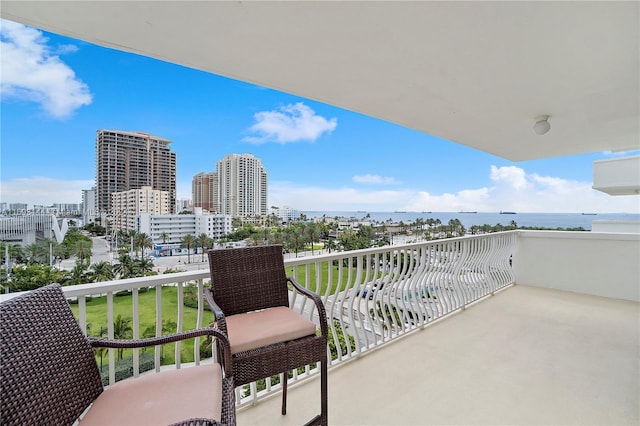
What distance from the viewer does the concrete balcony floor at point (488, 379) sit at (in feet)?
6.22

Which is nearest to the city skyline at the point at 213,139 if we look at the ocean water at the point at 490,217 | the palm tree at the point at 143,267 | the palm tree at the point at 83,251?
the ocean water at the point at 490,217

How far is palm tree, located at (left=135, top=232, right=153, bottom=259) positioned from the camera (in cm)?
219

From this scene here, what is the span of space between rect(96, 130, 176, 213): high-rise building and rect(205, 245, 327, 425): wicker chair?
1373 millimetres

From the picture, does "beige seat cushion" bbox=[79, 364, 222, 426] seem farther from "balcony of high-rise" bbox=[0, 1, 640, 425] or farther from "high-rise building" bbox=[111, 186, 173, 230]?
"high-rise building" bbox=[111, 186, 173, 230]

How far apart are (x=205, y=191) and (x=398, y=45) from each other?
2.46 m

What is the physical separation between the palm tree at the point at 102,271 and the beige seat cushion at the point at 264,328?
2.60 feet

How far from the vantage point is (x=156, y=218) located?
2.59 meters

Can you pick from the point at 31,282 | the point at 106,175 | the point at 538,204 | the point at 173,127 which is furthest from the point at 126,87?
the point at 538,204

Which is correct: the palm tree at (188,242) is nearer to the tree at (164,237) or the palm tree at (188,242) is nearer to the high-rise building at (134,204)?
the tree at (164,237)

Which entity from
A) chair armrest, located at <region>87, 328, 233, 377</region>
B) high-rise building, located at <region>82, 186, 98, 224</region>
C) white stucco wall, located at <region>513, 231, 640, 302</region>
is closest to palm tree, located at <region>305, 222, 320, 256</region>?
chair armrest, located at <region>87, 328, 233, 377</region>

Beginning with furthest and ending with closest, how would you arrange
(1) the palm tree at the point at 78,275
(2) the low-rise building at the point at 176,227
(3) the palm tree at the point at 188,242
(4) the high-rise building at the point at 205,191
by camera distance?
(4) the high-rise building at the point at 205,191 → (2) the low-rise building at the point at 176,227 → (3) the palm tree at the point at 188,242 → (1) the palm tree at the point at 78,275

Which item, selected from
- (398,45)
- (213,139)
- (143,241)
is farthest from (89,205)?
(398,45)

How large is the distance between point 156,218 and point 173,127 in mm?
2001

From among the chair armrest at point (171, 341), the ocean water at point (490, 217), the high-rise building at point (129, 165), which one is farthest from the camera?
the ocean water at point (490, 217)
